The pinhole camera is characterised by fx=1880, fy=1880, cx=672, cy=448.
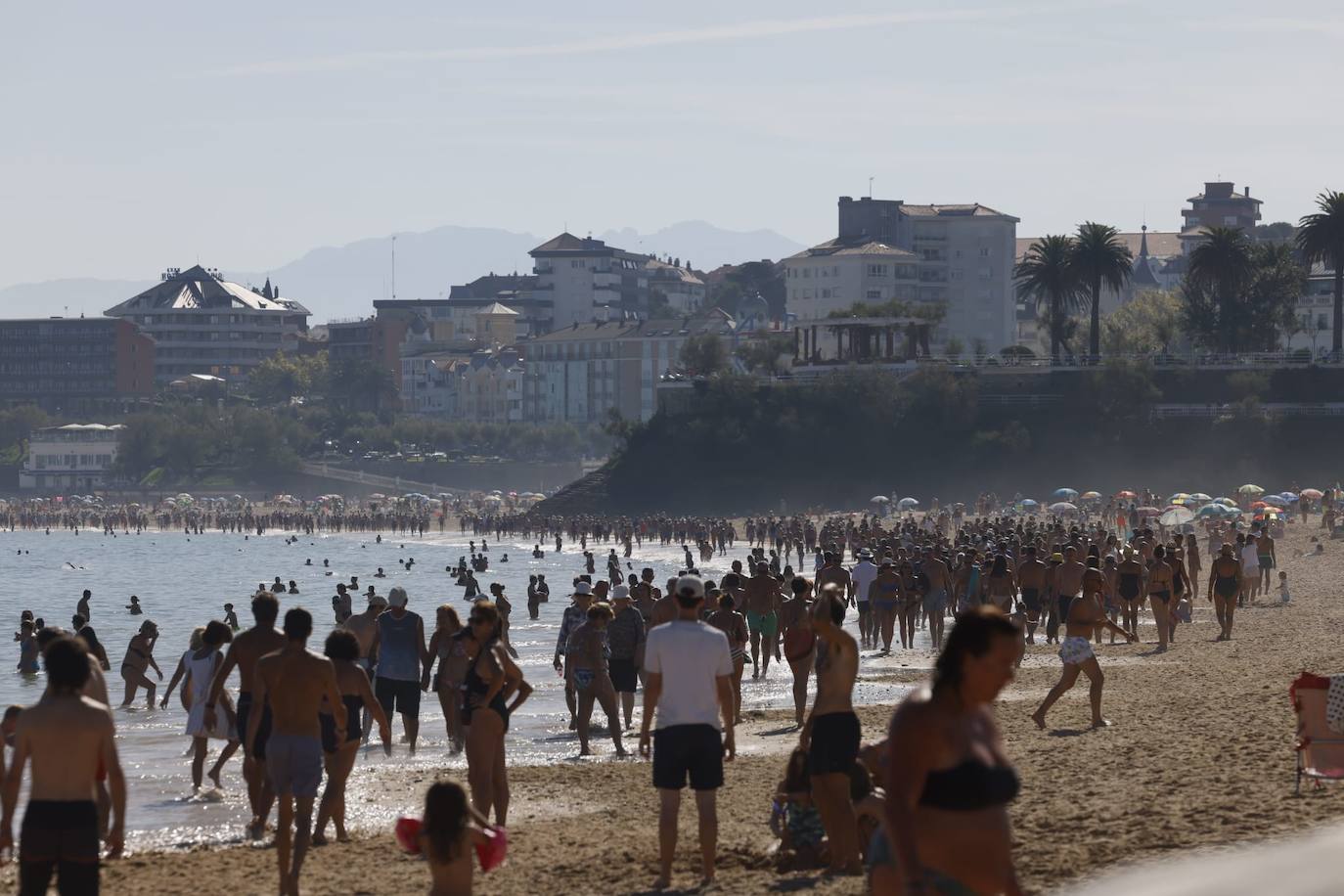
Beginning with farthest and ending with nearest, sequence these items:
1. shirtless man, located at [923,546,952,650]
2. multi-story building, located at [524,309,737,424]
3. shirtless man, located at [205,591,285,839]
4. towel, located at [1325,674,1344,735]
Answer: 1. multi-story building, located at [524,309,737,424]
2. shirtless man, located at [923,546,952,650]
3. towel, located at [1325,674,1344,735]
4. shirtless man, located at [205,591,285,839]

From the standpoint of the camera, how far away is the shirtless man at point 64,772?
7.00 meters

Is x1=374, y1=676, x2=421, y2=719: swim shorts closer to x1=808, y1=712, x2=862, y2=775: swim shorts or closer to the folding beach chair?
x1=808, y1=712, x2=862, y2=775: swim shorts

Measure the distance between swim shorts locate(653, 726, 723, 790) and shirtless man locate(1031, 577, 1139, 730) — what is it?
19.0 feet

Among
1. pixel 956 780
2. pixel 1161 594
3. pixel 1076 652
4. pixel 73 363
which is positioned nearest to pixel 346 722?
pixel 956 780

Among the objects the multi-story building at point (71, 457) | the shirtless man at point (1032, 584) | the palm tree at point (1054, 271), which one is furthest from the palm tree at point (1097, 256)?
the multi-story building at point (71, 457)

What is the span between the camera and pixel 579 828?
11.2 meters

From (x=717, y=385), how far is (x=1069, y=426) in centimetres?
1748

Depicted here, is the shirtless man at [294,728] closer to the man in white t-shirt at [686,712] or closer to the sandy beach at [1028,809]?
the sandy beach at [1028,809]

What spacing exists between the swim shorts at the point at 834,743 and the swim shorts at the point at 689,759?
0.45 meters

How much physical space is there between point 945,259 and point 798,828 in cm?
11845

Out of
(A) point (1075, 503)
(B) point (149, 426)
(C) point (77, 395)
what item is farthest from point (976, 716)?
(C) point (77, 395)

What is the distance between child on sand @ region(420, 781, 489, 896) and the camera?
265 inches

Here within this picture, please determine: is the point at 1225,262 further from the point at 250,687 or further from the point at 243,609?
the point at 250,687

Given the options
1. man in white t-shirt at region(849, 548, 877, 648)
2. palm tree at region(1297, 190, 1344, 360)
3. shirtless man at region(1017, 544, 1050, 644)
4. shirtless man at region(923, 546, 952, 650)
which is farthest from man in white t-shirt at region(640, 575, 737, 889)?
palm tree at region(1297, 190, 1344, 360)
